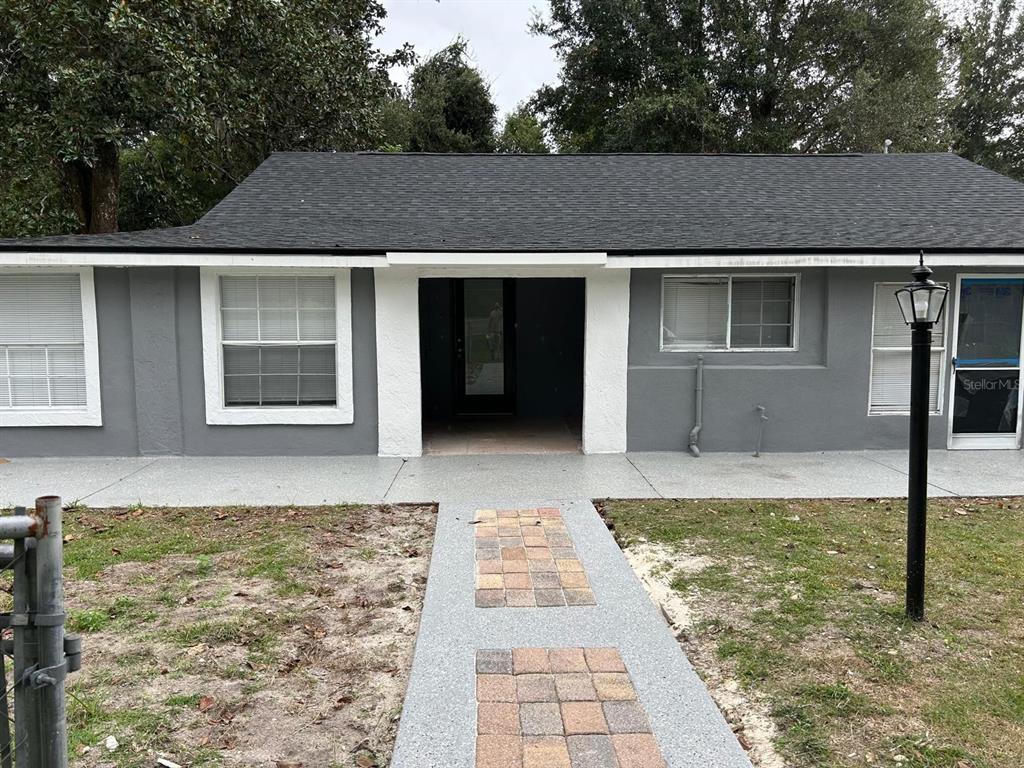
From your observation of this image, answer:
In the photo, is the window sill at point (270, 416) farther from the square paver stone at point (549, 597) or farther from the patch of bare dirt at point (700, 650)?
the square paver stone at point (549, 597)

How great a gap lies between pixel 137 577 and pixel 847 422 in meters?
7.62

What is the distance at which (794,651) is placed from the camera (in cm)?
358

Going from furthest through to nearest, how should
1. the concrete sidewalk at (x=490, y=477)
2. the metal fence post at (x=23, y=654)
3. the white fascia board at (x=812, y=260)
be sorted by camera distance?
1. the white fascia board at (x=812, y=260)
2. the concrete sidewalk at (x=490, y=477)
3. the metal fence post at (x=23, y=654)

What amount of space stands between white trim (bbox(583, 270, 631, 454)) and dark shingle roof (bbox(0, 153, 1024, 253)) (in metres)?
0.59

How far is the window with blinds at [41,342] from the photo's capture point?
311 inches

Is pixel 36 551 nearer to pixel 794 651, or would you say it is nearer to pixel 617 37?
pixel 794 651

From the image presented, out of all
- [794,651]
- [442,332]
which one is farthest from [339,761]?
[442,332]

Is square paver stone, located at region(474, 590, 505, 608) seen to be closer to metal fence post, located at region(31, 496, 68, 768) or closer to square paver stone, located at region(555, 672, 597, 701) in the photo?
square paver stone, located at region(555, 672, 597, 701)

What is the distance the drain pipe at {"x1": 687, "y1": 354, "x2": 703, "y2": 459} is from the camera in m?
8.30

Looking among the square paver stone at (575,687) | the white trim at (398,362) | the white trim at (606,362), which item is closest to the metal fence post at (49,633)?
the square paver stone at (575,687)

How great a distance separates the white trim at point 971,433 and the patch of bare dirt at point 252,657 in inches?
272

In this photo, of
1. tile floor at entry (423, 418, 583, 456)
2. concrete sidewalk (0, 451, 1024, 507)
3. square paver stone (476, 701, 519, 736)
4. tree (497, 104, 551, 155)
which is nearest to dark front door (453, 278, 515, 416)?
tile floor at entry (423, 418, 583, 456)

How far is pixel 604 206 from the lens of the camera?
9.48m

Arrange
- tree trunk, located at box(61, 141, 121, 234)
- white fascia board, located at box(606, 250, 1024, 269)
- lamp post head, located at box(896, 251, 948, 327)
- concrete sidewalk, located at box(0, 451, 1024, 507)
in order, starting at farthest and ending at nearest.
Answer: tree trunk, located at box(61, 141, 121, 234) → white fascia board, located at box(606, 250, 1024, 269) → concrete sidewalk, located at box(0, 451, 1024, 507) → lamp post head, located at box(896, 251, 948, 327)
